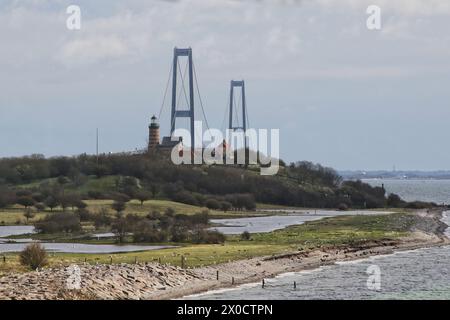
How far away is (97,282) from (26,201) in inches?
2953

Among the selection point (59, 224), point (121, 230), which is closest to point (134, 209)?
point (59, 224)

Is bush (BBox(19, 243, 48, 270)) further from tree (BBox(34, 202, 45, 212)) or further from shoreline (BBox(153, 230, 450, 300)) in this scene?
tree (BBox(34, 202, 45, 212))

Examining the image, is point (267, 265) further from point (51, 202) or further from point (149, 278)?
point (51, 202)

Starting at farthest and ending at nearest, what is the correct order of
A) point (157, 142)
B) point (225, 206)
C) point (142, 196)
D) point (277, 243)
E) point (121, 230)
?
point (157, 142)
point (225, 206)
point (142, 196)
point (121, 230)
point (277, 243)

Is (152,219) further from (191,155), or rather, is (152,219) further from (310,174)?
(310,174)

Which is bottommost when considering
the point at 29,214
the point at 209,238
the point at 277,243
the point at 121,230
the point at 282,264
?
the point at 282,264

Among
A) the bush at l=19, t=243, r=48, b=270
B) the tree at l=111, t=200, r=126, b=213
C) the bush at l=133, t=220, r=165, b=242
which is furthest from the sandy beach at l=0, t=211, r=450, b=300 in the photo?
the tree at l=111, t=200, r=126, b=213

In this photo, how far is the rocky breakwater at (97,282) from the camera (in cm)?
4112

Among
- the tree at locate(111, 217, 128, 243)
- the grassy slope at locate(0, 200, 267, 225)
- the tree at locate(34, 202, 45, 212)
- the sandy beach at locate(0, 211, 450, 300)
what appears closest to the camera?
the sandy beach at locate(0, 211, 450, 300)

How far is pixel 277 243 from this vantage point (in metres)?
73.5

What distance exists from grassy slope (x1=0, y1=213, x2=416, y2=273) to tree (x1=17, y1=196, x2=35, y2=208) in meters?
33.7

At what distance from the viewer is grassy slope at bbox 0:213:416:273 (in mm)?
56781

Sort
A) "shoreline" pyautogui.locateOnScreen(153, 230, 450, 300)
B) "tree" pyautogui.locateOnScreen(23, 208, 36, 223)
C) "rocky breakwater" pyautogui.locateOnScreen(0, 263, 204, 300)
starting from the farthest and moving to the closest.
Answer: "tree" pyautogui.locateOnScreen(23, 208, 36, 223)
"shoreline" pyautogui.locateOnScreen(153, 230, 450, 300)
"rocky breakwater" pyautogui.locateOnScreen(0, 263, 204, 300)

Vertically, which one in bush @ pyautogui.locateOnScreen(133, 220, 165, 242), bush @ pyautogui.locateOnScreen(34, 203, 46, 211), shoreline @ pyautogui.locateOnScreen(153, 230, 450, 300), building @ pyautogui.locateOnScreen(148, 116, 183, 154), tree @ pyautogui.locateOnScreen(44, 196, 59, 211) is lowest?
shoreline @ pyautogui.locateOnScreen(153, 230, 450, 300)
